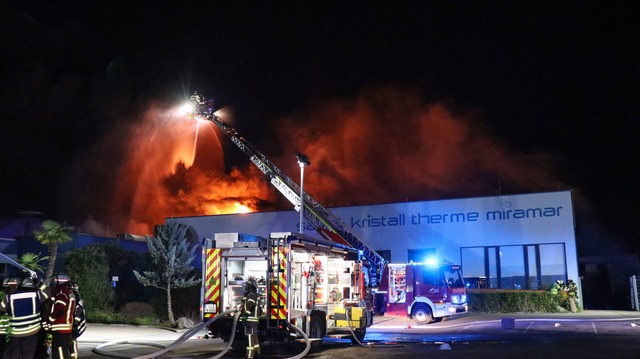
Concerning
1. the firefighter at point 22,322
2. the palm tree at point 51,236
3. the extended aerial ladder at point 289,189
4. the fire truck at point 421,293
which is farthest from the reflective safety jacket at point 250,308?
the palm tree at point 51,236

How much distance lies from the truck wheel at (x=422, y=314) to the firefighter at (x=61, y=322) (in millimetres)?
14065

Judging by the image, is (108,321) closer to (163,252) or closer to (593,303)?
(163,252)

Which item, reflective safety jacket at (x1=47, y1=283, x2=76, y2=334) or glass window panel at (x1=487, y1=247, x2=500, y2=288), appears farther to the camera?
glass window panel at (x1=487, y1=247, x2=500, y2=288)

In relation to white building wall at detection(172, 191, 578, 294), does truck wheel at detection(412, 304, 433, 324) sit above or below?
below

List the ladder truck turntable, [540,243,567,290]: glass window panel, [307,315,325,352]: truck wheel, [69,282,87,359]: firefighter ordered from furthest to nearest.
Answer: [540,243,567,290]: glass window panel < [307,315,325,352]: truck wheel < the ladder truck turntable < [69,282,87,359]: firefighter

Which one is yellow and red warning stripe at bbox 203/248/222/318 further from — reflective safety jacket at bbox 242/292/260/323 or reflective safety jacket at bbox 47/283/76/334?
reflective safety jacket at bbox 47/283/76/334

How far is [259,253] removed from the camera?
506 inches

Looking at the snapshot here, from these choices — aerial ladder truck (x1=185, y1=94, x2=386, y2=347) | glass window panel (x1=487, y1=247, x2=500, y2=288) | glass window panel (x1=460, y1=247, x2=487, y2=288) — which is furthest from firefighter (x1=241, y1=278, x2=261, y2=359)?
glass window panel (x1=487, y1=247, x2=500, y2=288)

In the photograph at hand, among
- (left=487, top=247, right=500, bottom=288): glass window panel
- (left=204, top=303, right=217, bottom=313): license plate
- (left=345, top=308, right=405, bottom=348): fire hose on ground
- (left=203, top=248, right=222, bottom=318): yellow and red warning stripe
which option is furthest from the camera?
(left=487, top=247, right=500, bottom=288): glass window panel

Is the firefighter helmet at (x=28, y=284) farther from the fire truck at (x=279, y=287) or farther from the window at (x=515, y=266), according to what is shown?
the window at (x=515, y=266)

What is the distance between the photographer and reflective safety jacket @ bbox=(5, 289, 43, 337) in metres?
8.07

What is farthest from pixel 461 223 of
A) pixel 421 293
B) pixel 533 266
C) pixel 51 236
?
pixel 51 236

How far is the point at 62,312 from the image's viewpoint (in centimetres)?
888

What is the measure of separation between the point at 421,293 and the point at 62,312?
14.2m
